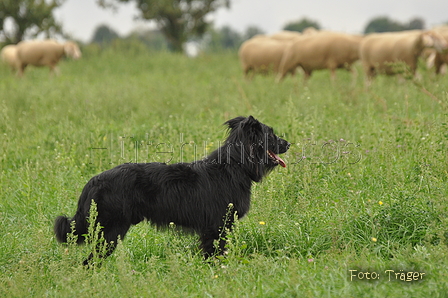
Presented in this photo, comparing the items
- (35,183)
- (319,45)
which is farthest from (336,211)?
(319,45)

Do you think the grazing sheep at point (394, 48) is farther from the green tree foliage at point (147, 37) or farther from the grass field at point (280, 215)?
the green tree foliage at point (147, 37)

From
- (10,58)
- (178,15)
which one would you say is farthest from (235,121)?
(178,15)

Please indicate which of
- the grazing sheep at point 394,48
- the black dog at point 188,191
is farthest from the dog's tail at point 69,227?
the grazing sheep at point 394,48

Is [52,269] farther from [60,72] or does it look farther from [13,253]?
[60,72]

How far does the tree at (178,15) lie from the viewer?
28.1 m

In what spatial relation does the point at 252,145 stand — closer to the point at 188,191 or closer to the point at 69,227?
the point at 188,191

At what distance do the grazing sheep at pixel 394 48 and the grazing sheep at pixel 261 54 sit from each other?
3.30 m

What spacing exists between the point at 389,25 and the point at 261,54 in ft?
222

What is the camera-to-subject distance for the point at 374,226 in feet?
13.0

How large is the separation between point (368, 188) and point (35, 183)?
3887mm

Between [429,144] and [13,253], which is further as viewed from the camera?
[429,144]

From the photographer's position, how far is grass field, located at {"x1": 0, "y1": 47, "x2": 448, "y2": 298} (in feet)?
11.1

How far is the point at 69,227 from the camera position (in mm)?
4020

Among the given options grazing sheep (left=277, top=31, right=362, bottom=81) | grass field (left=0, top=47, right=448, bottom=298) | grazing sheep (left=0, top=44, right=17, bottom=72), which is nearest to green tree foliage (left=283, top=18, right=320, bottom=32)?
grazing sheep (left=0, top=44, right=17, bottom=72)
